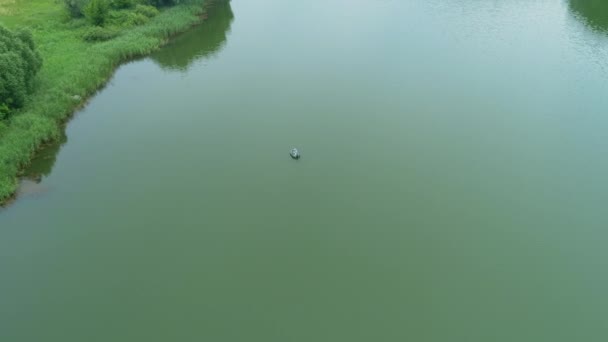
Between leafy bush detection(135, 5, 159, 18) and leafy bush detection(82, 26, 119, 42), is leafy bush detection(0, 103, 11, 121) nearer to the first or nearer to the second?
leafy bush detection(82, 26, 119, 42)

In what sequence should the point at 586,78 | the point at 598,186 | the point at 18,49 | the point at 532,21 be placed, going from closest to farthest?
the point at 598,186 → the point at 18,49 → the point at 586,78 → the point at 532,21

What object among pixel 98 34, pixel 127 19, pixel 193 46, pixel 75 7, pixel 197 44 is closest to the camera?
pixel 98 34

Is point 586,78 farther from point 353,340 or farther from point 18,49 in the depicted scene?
point 18,49

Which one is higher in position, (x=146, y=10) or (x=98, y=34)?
(x=146, y=10)

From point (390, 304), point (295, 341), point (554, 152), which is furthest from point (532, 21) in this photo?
point (295, 341)

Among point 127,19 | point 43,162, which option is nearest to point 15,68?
point 43,162

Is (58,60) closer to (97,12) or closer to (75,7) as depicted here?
(97,12)
